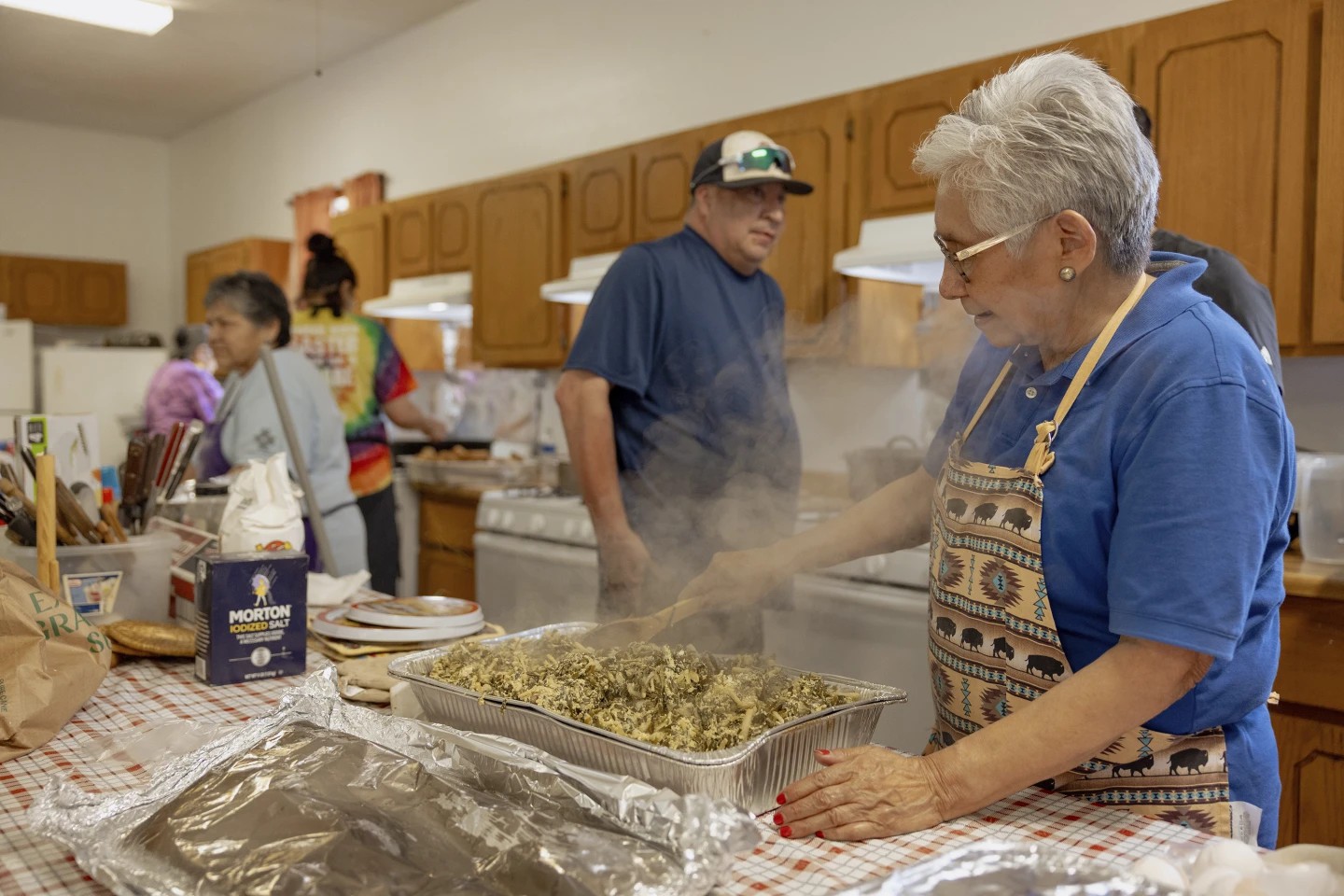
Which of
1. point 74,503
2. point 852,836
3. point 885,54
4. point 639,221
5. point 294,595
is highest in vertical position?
point 885,54

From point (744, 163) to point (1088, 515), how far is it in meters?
1.51

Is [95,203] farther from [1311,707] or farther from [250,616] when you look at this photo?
[1311,707]

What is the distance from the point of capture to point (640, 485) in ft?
7.91

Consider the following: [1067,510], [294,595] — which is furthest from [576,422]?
[1067,510]

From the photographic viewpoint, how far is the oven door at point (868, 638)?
259 cm

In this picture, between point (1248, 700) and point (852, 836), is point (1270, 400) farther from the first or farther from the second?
point (852, 836)

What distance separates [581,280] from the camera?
12.2ft

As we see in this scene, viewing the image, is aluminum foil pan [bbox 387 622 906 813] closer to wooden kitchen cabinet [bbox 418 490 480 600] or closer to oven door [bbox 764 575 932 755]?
oven door [bbox 764 575 932 755]

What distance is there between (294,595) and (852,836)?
34.8 inches

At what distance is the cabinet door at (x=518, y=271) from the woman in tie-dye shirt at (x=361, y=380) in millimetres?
733

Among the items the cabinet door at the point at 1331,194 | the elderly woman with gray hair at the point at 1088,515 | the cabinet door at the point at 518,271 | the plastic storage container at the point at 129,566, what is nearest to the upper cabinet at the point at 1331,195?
the cabinet door at the point at 1331,194

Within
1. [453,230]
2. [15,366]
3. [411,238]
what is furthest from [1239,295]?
[15,366]

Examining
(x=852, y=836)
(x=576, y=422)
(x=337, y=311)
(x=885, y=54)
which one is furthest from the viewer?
(x=337, y=311)

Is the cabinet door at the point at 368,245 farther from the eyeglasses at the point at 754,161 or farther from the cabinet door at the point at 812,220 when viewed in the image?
the eyeglasses at the point at 754,161
